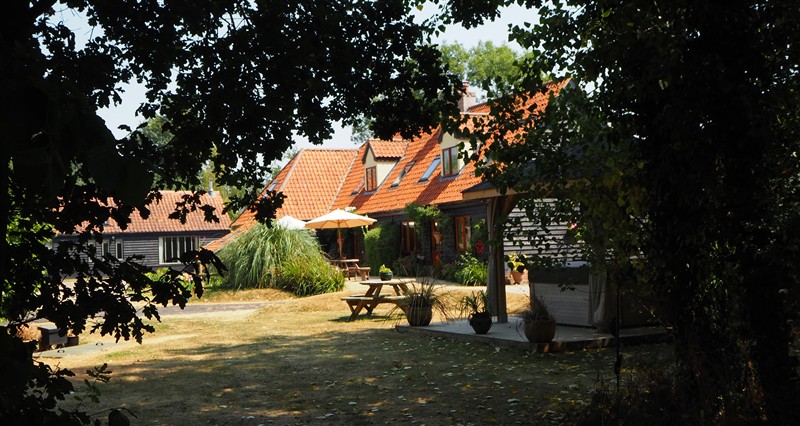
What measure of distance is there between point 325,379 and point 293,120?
4.40 metres

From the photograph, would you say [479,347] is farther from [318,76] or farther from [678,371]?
[318,76]

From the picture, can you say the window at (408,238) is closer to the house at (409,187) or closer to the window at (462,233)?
the house at (409,187)

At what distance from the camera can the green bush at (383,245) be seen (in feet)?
93.8

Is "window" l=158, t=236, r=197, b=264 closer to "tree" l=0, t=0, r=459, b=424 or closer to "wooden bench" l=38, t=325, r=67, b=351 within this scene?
"wooden bench" l=38, t=325, r=67, b=351

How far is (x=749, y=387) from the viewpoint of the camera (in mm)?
5422

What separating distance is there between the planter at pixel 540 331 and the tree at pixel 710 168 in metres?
4.81

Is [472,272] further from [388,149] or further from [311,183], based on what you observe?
[311,183]

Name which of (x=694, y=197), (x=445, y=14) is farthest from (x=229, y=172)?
(x=694, y=197)

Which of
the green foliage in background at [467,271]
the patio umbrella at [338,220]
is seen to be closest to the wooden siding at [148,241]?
the patio umbrella at [338,220]

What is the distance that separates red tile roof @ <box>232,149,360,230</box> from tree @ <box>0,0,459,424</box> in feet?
91.2

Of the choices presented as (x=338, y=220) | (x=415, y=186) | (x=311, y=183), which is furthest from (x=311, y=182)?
(x=338, y=220)

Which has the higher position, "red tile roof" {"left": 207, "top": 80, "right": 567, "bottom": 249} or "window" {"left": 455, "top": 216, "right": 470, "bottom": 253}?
"red tile roof" {"left": 207, "top": 80, "right": 567, "bottom": 249}

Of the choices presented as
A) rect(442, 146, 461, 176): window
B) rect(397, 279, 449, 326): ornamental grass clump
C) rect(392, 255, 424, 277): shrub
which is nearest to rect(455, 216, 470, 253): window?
rect(392, 255, 424, 277): shrub

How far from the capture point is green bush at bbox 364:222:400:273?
28578 mm
